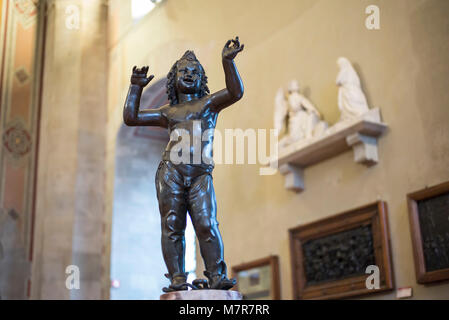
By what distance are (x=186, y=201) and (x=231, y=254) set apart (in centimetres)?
532

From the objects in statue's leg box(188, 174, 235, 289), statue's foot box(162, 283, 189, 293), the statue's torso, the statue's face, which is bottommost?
statue's foot box(162, 283, 189, 293)

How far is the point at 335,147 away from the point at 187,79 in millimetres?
3764

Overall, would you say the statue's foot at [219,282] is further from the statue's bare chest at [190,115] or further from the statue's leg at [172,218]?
the statue's bare chest at [190,115]

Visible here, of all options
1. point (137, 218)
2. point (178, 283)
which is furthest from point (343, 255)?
point (137, 218)

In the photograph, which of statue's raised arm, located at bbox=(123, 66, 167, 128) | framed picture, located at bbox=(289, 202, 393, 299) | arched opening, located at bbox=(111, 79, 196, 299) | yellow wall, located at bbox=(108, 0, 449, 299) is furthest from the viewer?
arched opening, located at bbox=(111, 79, 196, 299)

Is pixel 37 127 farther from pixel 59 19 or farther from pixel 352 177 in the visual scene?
pixel 352 177

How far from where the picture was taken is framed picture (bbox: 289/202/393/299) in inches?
261

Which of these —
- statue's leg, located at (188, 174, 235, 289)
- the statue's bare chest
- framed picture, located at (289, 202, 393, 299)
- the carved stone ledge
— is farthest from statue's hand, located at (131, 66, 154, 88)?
framed picture, located at (289, 202, 393, 299)

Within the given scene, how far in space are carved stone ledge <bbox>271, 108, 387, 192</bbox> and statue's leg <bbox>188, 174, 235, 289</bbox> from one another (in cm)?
354

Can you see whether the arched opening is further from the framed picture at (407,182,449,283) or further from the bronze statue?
the bronze statue

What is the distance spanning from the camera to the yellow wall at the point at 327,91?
6406 mm

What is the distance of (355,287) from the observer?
22.3ft

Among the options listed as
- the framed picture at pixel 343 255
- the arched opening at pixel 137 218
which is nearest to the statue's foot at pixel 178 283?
the framed picture at pixel 343 255

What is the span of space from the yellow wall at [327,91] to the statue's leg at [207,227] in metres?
3.31
